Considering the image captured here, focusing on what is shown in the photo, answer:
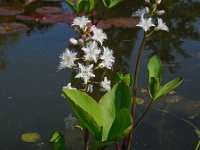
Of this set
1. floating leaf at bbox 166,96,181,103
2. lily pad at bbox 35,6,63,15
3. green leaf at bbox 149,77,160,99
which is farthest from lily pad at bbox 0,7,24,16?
green leaf at bbox 149,77,160,99

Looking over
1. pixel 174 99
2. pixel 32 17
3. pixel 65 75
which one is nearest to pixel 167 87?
pixel 174 99

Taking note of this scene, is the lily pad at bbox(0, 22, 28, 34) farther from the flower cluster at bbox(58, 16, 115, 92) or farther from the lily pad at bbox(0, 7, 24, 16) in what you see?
the flower cluster at bbox(58, 16, 115, 92)

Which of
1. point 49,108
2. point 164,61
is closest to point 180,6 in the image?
point 164,61

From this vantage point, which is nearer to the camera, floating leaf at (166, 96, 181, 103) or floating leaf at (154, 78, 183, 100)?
floating leaf at (154, 78, 183, 100)

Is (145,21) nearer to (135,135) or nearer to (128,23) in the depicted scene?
(135,135)

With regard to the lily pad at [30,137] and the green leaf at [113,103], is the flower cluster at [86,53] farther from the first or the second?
the lily pad at [30,137]

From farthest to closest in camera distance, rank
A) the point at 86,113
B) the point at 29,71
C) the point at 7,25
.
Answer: the point at 7,25 < the point at 29,71 < the point at 86,113
